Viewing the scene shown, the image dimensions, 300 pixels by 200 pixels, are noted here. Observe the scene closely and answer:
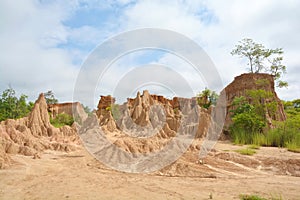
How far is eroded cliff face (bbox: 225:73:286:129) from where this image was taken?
19703 millimetres

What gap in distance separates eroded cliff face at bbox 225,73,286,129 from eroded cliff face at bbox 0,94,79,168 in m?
13.0

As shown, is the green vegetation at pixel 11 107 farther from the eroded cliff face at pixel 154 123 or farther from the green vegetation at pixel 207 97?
the green vegetation at pixel 207 97

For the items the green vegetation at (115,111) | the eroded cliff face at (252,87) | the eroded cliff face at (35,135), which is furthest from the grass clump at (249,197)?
the green vegetation at (115,111)

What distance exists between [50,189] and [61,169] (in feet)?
7.41

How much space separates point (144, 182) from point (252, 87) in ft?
60.2

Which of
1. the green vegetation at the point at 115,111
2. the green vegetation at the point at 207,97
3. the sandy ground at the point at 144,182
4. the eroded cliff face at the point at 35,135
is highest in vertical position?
the green vegetation at the point at 207,97

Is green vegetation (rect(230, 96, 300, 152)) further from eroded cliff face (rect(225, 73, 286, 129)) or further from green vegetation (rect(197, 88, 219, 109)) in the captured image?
green vegetation (rect(197, 88, 219, 109))

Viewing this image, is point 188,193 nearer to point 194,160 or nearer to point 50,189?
point 50,189

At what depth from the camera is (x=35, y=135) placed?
14.1 metres

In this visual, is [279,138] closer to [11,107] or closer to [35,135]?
[35,135]

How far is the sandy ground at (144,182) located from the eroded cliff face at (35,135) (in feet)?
5.89

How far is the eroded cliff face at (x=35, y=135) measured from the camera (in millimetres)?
9281

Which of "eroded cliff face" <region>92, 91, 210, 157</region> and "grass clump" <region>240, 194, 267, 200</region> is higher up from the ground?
"eroded cliff face" <region>92, 91, 210, 157</region>

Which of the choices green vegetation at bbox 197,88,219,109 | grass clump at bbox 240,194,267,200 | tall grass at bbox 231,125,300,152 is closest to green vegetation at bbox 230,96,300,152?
tall grass at bbox 231,125,300,152
